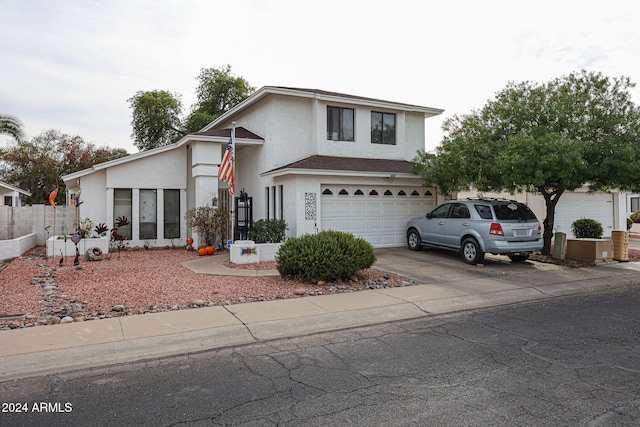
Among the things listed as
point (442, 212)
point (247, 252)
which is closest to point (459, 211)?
point (442, 212)

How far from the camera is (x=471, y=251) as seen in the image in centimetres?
1234

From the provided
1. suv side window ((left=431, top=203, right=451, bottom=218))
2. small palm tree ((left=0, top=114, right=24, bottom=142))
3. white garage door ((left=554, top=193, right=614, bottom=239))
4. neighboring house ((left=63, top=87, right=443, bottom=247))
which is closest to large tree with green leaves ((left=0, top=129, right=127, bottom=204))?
small palm tree ((left=0, top=114, right=24, bottom=142))

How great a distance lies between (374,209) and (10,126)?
52.8ft

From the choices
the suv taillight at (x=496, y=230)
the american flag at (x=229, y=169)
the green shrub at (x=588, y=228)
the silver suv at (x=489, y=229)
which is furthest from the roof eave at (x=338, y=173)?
the green shrub at (x=588, y=228)

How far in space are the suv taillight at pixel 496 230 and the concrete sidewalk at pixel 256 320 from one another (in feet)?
3.70

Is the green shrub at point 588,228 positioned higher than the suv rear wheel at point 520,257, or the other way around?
the green shrub at point 588,228

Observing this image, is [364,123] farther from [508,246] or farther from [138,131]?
[138,131]

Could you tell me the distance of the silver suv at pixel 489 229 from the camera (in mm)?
11695

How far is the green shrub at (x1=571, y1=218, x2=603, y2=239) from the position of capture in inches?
696

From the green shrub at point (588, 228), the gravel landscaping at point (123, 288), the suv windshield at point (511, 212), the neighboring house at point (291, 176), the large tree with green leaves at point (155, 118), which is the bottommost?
the gravel landscaping at point (123, 288)

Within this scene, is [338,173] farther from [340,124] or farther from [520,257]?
[520,257]

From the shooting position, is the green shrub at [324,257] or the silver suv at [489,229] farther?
the silver suv at [489,229]

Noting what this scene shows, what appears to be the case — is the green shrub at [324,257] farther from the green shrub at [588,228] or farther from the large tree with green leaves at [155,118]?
the large tree with green leaves at [155,118]

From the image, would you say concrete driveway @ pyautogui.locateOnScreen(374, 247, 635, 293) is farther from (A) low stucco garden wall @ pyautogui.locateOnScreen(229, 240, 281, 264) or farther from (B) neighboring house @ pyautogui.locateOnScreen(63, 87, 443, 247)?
(A) low stucco garden wall @ pyautogui.locateOnScreen(229, 240, 281, 264)
